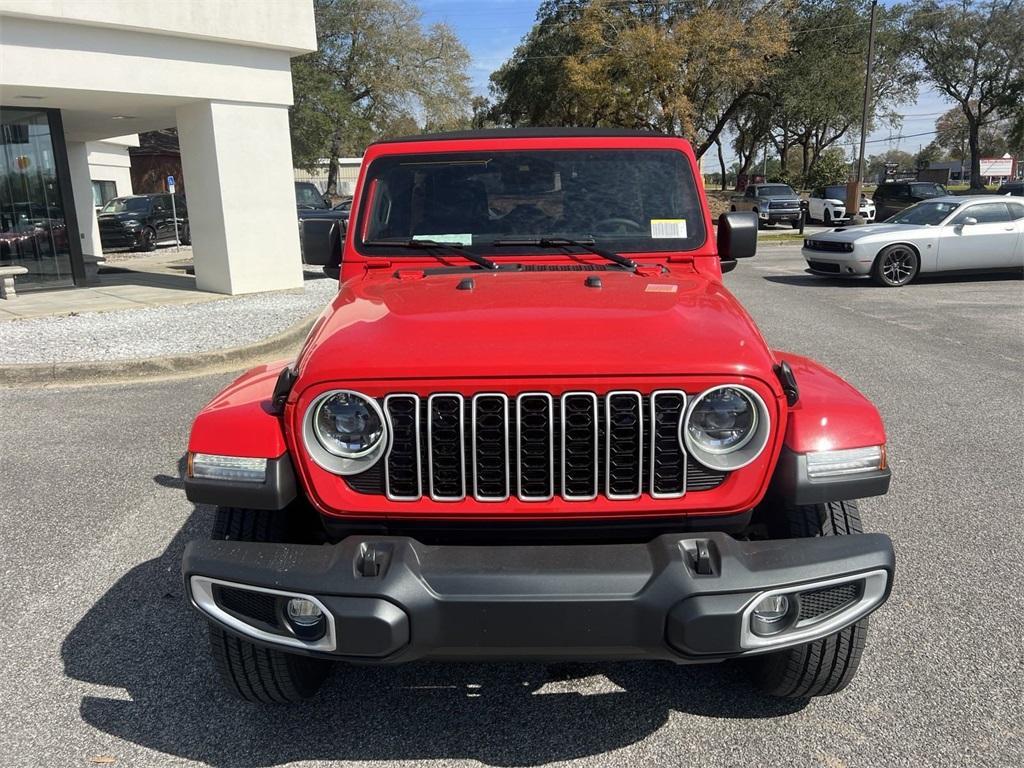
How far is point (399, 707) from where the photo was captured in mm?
2730

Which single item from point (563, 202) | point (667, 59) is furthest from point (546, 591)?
point (667, 59)

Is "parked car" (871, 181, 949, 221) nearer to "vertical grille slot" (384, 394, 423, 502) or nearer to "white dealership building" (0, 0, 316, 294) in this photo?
"white dealership building" (0, 0, 316, 294)

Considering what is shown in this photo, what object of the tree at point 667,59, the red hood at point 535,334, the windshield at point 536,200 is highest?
the tree at point 667,59

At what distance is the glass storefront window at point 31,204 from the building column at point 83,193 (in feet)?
16.5

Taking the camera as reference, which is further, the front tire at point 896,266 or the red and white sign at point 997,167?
the red and white sign at point 997,167

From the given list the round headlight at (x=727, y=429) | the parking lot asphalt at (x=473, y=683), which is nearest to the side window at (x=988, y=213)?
the parking lot asphalt at (x=473, y=683)

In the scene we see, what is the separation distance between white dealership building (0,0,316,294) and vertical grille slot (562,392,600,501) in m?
10.7

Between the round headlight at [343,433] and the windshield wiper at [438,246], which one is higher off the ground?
the windshield wiper at [438,246]

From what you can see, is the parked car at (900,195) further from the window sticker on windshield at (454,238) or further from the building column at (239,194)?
the window sticker on windshield at (454,238)

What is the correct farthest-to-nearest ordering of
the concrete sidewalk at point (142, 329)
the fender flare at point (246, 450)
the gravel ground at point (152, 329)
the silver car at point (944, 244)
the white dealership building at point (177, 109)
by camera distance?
the silver car at point (944, 244) < the white dealership building at point (177, 109) < the gravel ground at point (152, 329) < the concrete sidewalk at point (142, 329) < the fender flare at point (246, 450)

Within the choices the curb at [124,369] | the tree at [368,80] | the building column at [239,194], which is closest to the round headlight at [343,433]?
the curb at [124,369]

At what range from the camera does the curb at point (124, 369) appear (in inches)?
293

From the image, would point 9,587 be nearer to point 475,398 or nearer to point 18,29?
Result: point 475,398

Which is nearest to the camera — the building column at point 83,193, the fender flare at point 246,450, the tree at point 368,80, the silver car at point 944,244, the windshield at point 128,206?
the fender flare at point 246,450
